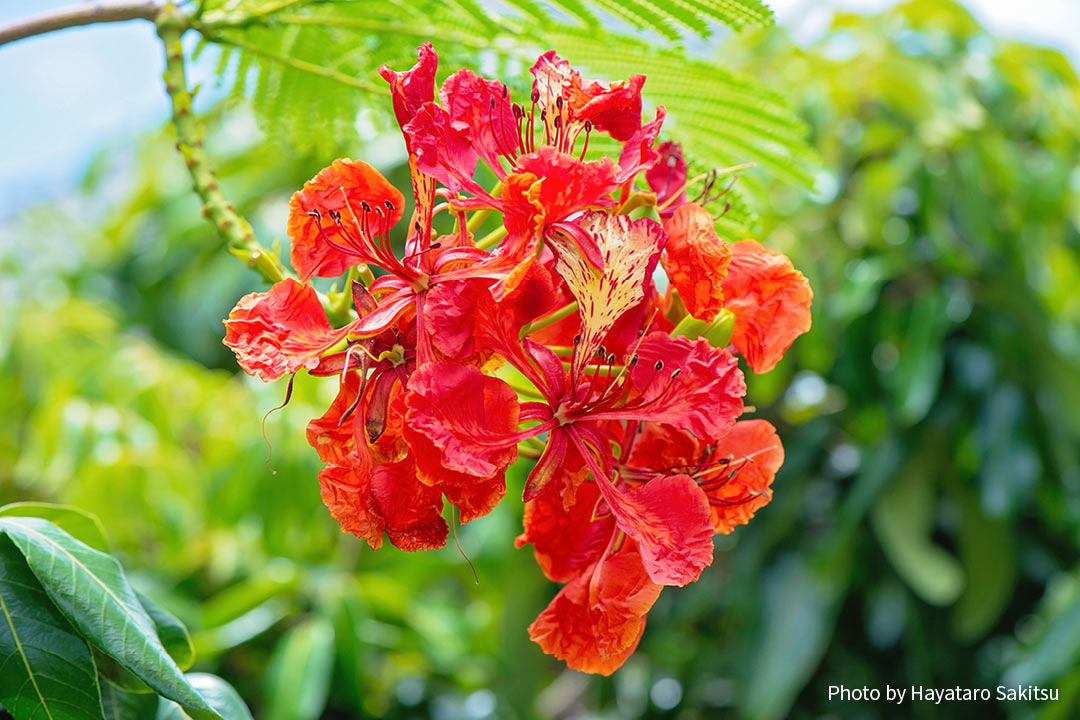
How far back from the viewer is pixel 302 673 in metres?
1.68

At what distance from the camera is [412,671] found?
2217 millimetres

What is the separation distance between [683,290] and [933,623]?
1906 mm

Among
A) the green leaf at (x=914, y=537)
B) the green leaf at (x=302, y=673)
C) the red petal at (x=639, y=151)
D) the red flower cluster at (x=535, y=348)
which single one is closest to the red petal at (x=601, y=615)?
the red flower cluster at (x=535, y=348)

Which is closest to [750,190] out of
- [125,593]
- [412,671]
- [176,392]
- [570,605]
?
[570,605]

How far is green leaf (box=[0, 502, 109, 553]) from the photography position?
71cm

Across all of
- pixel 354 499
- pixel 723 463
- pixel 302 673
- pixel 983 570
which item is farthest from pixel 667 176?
pixel 983 570

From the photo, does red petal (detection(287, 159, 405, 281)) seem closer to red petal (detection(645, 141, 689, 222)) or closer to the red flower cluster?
the red flower cluster

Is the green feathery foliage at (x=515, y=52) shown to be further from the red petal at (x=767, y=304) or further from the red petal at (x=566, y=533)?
the red petal at (x=566, y=533)

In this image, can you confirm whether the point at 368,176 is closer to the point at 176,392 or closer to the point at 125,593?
the point at 125,593

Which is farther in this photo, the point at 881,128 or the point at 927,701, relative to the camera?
the point at 881,128

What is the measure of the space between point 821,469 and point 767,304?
68.9 inches

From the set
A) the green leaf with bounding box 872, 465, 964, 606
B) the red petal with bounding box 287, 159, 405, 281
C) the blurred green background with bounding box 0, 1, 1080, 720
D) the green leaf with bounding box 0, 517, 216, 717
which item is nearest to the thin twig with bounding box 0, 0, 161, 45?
the red petal with bounding box 287, 159, 405, 281

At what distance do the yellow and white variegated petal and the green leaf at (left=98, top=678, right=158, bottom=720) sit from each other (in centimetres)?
43

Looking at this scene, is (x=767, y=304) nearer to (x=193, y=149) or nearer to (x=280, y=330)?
(x=280, y=330)
